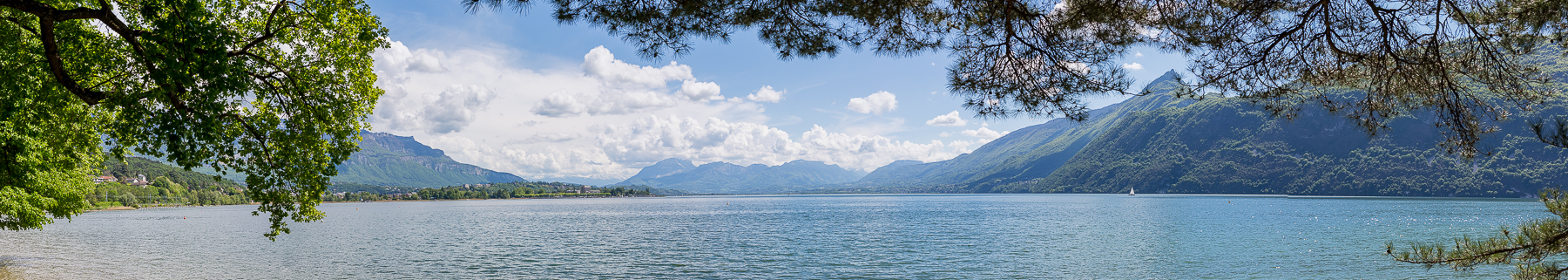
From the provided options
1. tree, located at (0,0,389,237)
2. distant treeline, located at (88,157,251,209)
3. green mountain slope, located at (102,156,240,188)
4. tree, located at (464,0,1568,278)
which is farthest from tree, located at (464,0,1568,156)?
green mountain slope, located at (102,156,240,188)

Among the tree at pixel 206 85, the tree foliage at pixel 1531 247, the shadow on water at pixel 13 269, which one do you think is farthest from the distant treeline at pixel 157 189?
the tree foliage at pixel 1531 247

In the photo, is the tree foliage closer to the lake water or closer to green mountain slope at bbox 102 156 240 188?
the lake water

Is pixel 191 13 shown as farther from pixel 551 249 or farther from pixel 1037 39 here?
pixel 551 249

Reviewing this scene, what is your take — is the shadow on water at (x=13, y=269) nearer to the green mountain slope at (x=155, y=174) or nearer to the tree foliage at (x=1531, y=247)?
the tree foliage at (x=1531, y=247)

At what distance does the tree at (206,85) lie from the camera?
6.42m

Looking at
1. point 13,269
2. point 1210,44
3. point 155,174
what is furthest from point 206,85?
point 155,174

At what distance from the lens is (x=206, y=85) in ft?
21.2

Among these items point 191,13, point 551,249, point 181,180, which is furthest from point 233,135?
point 181,180

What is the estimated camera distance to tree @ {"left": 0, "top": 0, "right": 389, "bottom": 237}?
6418 millimetres

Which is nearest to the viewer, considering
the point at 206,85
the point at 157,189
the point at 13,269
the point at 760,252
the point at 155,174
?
the point at 206,85

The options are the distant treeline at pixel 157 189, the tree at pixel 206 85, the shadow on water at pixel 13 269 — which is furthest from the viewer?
the distant treeline at pixel 157 189

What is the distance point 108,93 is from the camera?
307 inches

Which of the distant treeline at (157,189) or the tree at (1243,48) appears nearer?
the tree at (1243,48)

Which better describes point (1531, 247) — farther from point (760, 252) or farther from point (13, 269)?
point (13, 269)
